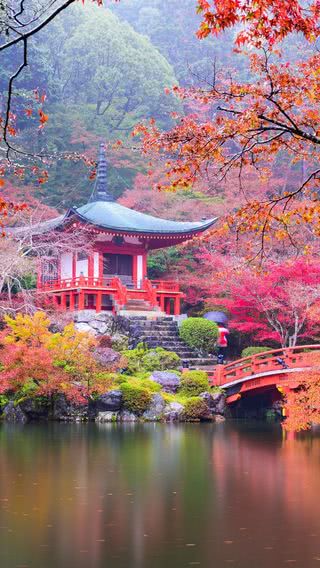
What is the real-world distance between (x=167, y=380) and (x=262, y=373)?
2407mm

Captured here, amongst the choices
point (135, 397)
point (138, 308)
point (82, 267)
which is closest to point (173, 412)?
point (135, 397)

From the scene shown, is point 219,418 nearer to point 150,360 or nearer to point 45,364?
point 150,360

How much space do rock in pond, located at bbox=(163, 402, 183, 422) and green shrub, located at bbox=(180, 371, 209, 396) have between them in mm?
733

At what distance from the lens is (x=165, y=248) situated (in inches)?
1184

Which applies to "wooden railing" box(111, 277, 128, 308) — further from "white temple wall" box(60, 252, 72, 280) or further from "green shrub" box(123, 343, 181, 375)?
"green shrub" box(123, 343, 181, 375)

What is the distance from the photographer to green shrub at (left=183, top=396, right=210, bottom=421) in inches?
792

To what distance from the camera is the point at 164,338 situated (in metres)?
23.9

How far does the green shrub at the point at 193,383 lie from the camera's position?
816 inches

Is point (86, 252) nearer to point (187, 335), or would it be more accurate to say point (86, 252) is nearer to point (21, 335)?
point (187, 335)

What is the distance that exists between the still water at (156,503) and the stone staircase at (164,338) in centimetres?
762

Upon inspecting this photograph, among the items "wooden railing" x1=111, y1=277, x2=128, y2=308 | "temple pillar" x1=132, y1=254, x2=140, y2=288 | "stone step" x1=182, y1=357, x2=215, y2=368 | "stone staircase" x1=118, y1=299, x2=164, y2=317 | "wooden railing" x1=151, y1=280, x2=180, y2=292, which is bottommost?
"stone step" x1=182, y1=357, x2=215, y2=368

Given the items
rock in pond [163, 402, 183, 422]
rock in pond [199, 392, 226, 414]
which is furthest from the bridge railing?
rock in pond [163, 402, 183, 422]

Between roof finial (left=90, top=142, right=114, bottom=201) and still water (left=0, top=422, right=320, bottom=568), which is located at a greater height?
roof finial (left=90, top=142, right=114, bottom=201)

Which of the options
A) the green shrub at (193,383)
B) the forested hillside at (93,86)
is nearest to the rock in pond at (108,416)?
the green shrub at (193,383)
